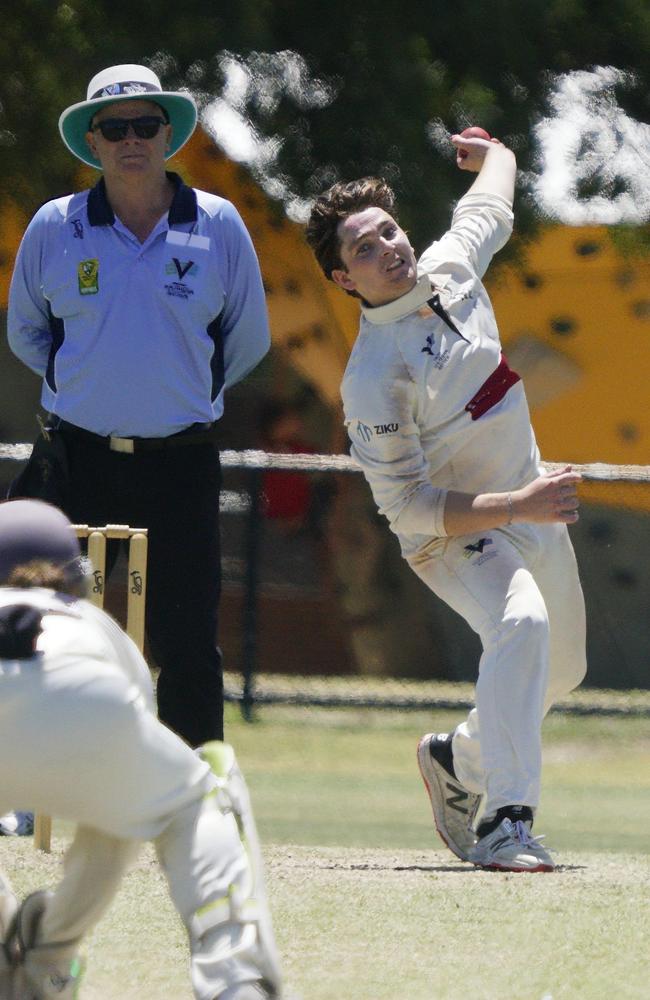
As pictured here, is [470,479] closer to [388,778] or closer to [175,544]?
[175,544]

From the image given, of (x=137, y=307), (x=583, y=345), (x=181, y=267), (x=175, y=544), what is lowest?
(x=583, y=345)

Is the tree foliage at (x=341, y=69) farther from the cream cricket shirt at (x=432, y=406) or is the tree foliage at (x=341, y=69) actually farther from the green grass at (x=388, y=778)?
the cream cricket shirt at (x=432, y=406)

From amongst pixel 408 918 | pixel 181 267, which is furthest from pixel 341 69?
pixel 408 918

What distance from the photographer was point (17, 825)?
5621 mm

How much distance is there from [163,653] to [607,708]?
4763 mm

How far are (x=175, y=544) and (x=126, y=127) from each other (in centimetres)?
127

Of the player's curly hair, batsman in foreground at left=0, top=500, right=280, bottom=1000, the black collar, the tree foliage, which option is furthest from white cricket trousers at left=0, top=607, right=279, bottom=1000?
the tree foliage

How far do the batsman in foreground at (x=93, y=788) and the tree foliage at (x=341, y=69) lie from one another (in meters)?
7.23

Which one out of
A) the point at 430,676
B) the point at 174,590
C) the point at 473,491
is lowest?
the point at 430,676

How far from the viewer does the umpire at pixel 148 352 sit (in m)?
5.30

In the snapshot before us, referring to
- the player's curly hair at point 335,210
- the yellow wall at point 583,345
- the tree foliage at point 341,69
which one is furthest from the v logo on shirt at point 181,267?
the yellow wall at point 583,345

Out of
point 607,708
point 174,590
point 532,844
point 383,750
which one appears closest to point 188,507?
point 174,590

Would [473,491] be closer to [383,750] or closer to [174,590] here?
[174,590]

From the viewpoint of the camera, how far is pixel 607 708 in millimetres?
9656
